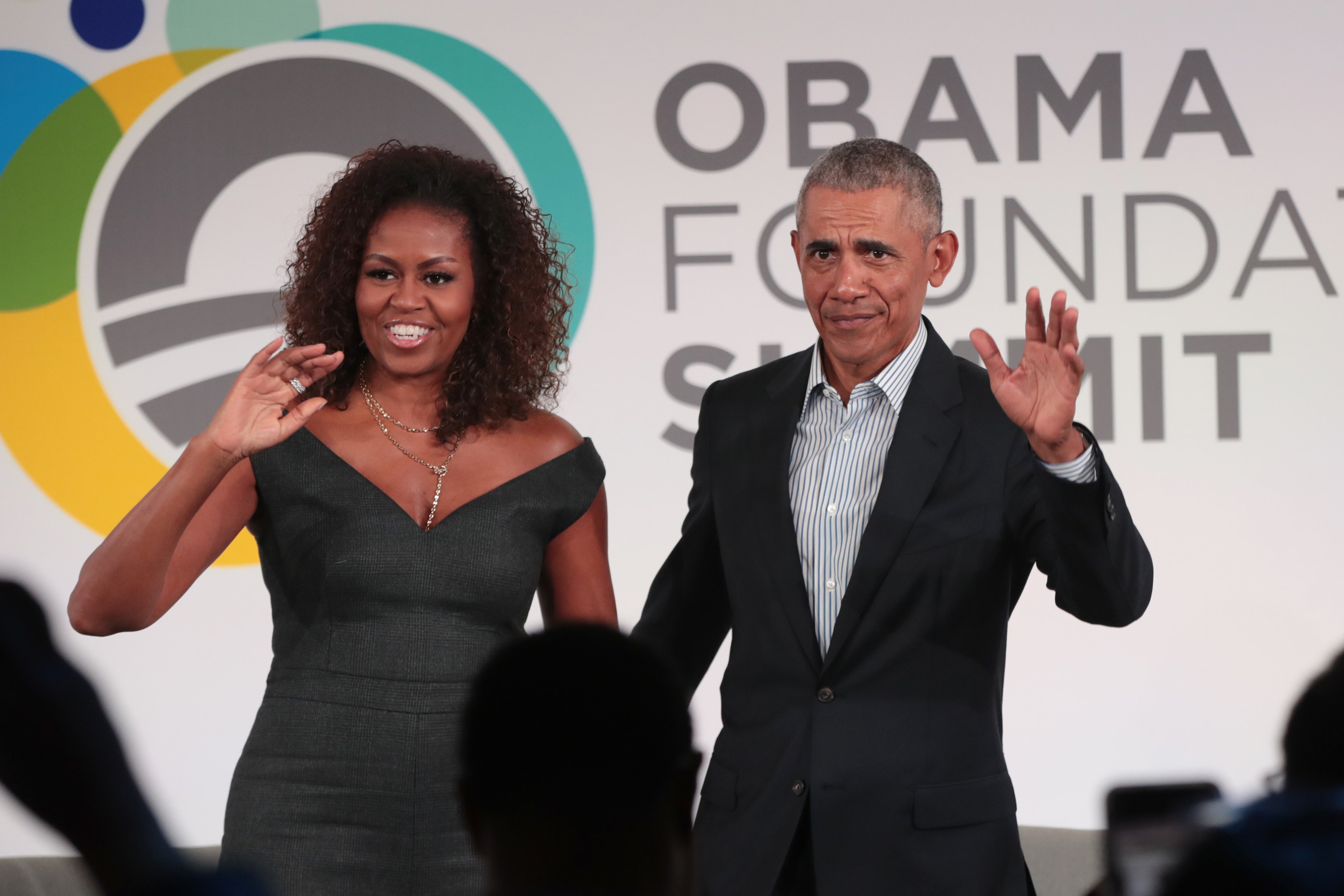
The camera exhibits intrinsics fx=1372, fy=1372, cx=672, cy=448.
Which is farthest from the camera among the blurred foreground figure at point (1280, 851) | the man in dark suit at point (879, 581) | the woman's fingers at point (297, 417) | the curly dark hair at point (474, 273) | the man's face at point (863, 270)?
the curly dark hair at point (474, 273)

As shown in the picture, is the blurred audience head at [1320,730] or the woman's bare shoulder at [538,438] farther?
the woman's bare shoulder at [538,438]

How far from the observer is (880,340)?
2.17 metres

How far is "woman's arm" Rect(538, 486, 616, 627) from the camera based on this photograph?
2373mm

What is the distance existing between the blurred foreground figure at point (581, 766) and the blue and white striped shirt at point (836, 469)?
4.26ft

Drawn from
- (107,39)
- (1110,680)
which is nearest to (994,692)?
(1110,680)

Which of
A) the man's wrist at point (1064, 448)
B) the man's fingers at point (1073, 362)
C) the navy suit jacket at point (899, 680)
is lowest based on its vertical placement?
the navy suit jacket at point (899, 680)

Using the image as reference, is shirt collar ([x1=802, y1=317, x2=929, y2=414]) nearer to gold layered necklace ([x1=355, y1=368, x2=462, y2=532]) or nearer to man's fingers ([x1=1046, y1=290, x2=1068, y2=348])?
man's fingers ([x1=1046, y1=290, x2=1068, y2=348])

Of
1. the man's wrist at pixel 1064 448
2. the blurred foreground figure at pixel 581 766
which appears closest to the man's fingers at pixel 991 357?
the man's wrist at pixel 1064 448

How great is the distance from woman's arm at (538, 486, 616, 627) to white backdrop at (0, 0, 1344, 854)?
1842 mm

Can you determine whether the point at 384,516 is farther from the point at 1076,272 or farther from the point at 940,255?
the point at 1076,272

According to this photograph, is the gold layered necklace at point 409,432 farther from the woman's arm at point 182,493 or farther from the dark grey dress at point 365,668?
the woman's arm at point 182,493

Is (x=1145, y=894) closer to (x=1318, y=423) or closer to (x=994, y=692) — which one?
(x=994, y=692)

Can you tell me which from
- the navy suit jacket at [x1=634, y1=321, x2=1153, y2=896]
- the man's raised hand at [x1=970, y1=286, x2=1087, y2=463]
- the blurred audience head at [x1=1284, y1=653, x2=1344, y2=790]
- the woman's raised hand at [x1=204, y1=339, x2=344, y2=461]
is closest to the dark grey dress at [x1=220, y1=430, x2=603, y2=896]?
the woman's raised hand at [x1=204, y1=339, x2=344, y2=461]

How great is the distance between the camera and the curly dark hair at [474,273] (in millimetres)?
2379
